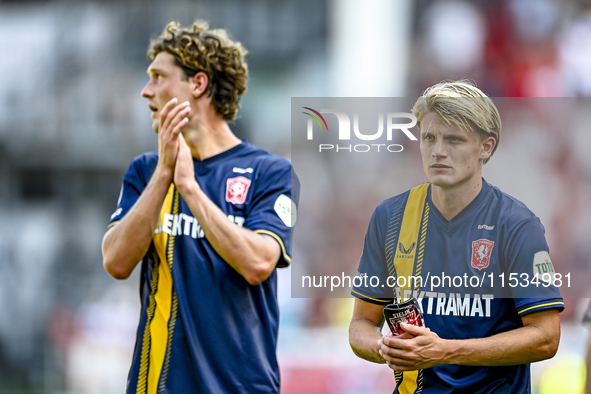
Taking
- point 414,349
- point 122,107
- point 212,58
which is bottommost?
point 414,349

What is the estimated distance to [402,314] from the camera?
1.90 m

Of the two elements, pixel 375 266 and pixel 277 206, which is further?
pixel 277 206

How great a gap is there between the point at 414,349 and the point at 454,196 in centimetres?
50

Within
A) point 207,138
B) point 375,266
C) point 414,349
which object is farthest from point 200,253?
point 414,349

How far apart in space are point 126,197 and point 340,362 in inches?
160

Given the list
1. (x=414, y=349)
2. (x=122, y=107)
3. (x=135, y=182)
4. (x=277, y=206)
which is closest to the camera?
(x=414, y=349)

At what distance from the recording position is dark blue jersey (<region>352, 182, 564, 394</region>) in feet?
6.43

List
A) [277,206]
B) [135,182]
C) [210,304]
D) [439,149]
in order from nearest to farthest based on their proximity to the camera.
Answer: [439,149]
[210,304]
[277,206]
[135,182]

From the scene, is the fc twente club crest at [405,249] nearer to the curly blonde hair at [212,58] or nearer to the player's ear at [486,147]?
the player's ear at [486,147]

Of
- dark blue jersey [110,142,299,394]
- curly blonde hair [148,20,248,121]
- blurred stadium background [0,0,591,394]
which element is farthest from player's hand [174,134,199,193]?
blurred stadium background [0,0,591,394]

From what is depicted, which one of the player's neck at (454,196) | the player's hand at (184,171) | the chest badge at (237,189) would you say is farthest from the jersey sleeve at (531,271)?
the player's hand at (184,171)

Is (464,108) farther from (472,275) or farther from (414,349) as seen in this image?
(414,349)

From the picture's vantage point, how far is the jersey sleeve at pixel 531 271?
1.94 m

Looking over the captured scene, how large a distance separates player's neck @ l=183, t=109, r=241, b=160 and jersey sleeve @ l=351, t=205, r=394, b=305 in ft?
2.96
